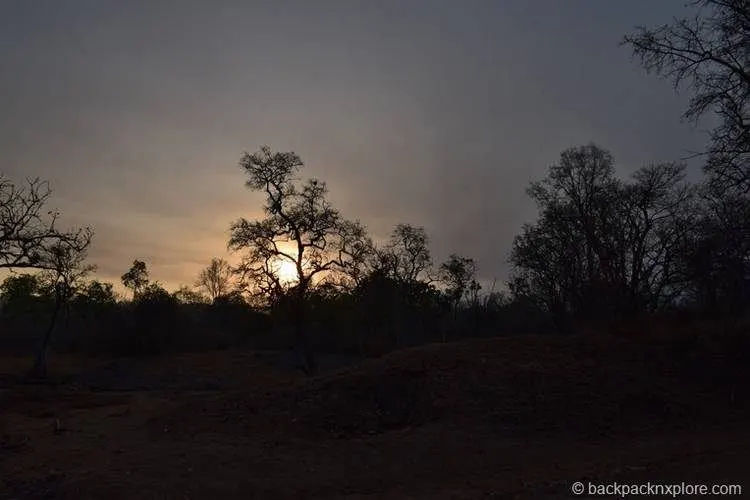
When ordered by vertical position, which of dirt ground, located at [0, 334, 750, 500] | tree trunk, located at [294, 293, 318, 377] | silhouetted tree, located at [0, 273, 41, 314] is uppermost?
silhouetted tree, located at [0, 273, 41, 314]

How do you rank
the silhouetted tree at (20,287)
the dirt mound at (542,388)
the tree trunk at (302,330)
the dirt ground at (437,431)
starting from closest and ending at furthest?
the dirt ground at (437,431) → the dirt mound at (542,388) → the tree trunk at (302,330) → the silhouetted tree at (20,287)

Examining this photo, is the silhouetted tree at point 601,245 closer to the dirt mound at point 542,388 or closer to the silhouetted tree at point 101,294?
the dirt mound at point 542,388

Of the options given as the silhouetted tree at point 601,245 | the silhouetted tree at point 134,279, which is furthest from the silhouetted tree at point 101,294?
the silhouetted tree at point 601,245

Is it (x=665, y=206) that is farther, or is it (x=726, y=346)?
(x=665, y=206)

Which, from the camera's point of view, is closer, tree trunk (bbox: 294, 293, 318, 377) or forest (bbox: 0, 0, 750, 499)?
forest (bbox: 0, 0, 750, 499)

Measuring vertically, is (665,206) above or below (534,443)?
above

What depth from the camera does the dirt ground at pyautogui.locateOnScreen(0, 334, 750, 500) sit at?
10.6m

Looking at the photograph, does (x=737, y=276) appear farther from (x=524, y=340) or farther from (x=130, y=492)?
(x=130, y=492)

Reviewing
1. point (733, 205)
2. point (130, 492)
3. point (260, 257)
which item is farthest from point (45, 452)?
point (733, 205)

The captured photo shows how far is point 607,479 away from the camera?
9.76 metres

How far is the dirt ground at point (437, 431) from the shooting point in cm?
1063

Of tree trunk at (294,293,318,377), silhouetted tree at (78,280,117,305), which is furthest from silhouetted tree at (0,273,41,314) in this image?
tree trunk at (294,293,318,377)

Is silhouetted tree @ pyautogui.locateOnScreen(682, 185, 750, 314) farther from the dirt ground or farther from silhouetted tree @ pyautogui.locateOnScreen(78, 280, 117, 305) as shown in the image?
silhouetted tree @ pyautogui.locateOnScreen(78, 280, 117, 305)

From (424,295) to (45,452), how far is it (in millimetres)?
44741
